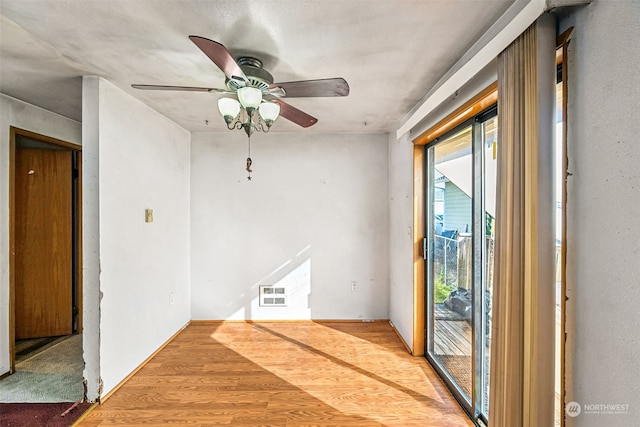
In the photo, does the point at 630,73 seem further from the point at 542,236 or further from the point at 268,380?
the point at 268,380

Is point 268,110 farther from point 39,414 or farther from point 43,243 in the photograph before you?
point 43,243

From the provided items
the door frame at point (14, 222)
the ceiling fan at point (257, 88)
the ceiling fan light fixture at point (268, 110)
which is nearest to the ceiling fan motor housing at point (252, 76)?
the ceiling fan at point (257, 88)

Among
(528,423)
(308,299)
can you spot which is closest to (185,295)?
(308,299)

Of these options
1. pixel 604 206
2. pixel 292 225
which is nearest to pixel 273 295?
pixel 292 225

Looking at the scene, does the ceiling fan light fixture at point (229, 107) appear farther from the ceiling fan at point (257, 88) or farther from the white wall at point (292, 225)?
the white wall at point (292, 225)

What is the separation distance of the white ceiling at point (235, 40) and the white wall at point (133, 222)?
31cm

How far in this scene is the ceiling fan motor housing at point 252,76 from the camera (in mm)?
1594

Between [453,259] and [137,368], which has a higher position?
[453,259]

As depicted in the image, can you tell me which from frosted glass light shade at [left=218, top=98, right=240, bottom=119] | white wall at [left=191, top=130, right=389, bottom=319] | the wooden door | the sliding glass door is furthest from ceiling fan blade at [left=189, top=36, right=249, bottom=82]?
the wooden door

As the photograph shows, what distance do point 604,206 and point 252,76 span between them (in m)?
1.70

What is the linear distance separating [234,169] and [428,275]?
256 cm

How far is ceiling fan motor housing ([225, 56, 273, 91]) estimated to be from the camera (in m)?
1.59

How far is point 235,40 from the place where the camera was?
1532mm

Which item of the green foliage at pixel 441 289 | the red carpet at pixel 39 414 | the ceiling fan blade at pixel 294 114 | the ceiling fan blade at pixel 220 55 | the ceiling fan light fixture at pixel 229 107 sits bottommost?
the red carpet at pixel 39 414
